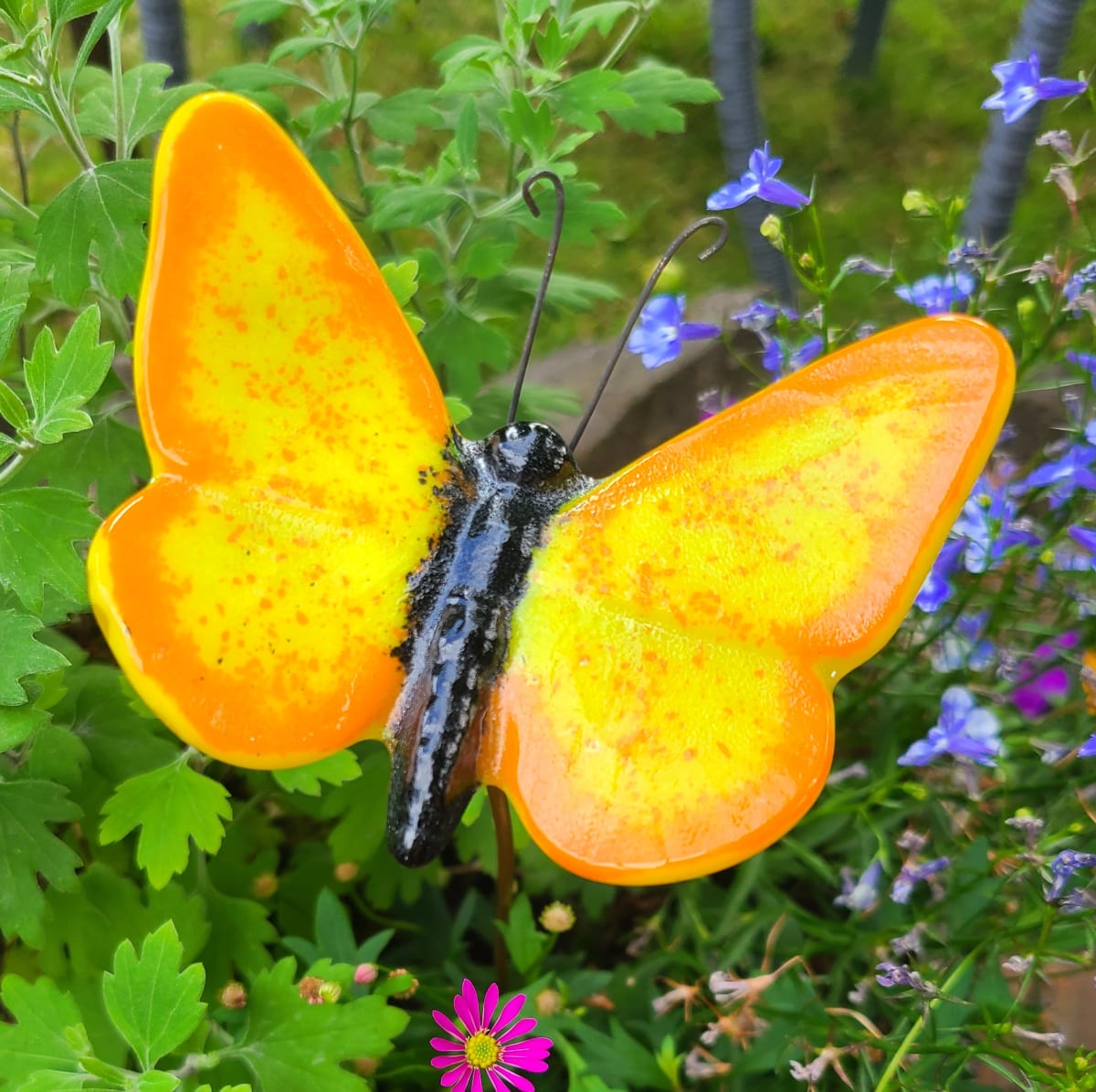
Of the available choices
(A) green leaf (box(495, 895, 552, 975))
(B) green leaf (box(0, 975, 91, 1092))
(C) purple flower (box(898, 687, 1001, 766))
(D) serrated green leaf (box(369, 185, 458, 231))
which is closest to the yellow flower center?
(A) green leaf (box(495, 895, 552, 975))

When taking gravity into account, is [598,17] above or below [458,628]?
above

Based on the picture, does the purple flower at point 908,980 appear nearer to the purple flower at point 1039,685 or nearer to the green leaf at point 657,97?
the purple flower at point 1039,685

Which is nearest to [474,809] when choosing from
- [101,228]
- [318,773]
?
[318,773]

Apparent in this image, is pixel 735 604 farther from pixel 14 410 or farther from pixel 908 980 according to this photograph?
pixel 14 410

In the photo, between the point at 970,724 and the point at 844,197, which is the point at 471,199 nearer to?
the point at 970,724

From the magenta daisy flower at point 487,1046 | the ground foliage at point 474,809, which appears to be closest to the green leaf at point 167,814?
the ground foliage at point 474,809
